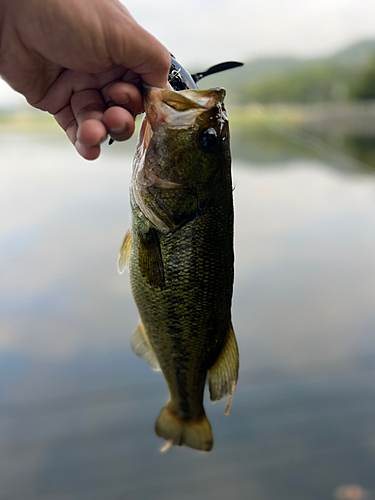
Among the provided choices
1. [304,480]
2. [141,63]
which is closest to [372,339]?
[304,480]

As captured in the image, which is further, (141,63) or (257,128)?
(257,128)

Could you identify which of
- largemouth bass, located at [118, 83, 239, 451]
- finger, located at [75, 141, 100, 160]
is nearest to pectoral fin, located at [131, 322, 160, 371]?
largemouth bass, located at [118, 83, 239, 451]

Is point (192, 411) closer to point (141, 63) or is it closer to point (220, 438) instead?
point (141, 63)

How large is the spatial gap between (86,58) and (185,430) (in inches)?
42.5

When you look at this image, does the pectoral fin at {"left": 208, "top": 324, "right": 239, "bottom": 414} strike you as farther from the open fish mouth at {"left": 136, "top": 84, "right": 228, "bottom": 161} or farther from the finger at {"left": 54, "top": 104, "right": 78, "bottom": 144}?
the finger at {"left": 54, "top": 104, "right": 78, "bottom": 144}

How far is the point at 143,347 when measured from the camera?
1.07 meters

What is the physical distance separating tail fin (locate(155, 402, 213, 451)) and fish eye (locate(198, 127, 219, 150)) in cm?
83

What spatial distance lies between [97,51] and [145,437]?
2173mm

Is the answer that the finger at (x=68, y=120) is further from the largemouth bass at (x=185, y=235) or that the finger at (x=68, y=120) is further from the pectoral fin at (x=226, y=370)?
the pectoral fin at (x=226, y=370)

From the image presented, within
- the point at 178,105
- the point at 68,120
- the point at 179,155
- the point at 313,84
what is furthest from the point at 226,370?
the point at 313,84

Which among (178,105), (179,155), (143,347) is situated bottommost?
(143,347)

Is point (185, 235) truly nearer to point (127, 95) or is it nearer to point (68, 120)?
point (127, 95)

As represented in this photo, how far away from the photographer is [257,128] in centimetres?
735

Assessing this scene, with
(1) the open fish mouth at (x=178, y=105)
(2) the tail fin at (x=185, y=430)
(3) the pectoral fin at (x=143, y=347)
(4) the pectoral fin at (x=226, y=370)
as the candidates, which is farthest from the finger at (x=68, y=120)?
(2) the tail fin at (x=185, y=430)
